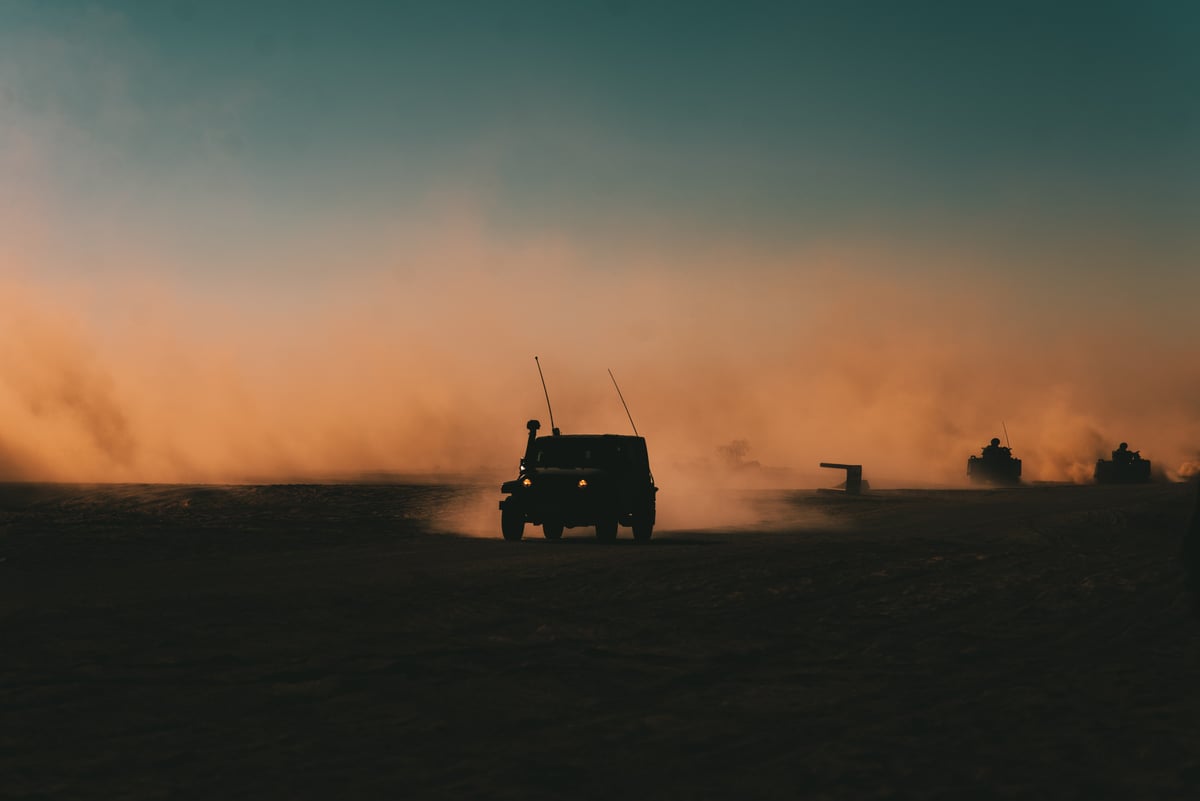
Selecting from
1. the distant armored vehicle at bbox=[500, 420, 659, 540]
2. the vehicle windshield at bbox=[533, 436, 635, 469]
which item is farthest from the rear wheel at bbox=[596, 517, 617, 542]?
the vehicle windshield at bbox=[533, 436, 635, 469]

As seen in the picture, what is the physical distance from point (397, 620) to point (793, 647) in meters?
3.78

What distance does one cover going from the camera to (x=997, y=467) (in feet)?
226

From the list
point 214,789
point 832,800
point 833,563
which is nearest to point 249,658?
point 214,789

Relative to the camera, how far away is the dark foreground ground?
614cm

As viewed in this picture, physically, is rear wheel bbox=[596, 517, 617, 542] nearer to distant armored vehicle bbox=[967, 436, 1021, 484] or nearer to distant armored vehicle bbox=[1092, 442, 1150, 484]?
distant armored vehicle bbox=[967, 436, 1021, 484]

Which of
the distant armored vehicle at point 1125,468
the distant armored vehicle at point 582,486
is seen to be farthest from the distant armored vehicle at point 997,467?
the distant armored vehicle at point 582,486

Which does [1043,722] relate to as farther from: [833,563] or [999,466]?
[999,466]

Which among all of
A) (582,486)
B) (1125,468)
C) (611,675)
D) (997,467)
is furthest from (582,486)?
(1125,468)

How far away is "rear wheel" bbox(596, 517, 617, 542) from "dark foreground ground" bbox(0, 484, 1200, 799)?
3377mm

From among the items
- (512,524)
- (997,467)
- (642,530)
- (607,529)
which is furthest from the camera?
(997,467)

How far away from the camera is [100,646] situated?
9.62 metres

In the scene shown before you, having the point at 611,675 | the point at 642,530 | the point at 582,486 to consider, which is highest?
the point at 582,486

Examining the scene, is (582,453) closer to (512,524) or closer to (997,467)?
(512,524)

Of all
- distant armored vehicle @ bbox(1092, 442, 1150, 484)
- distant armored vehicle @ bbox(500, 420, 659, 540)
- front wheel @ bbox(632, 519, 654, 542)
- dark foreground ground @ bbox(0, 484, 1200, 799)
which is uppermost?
distant armored vehicle @ bbox(1092, 442, 1150, 484)
